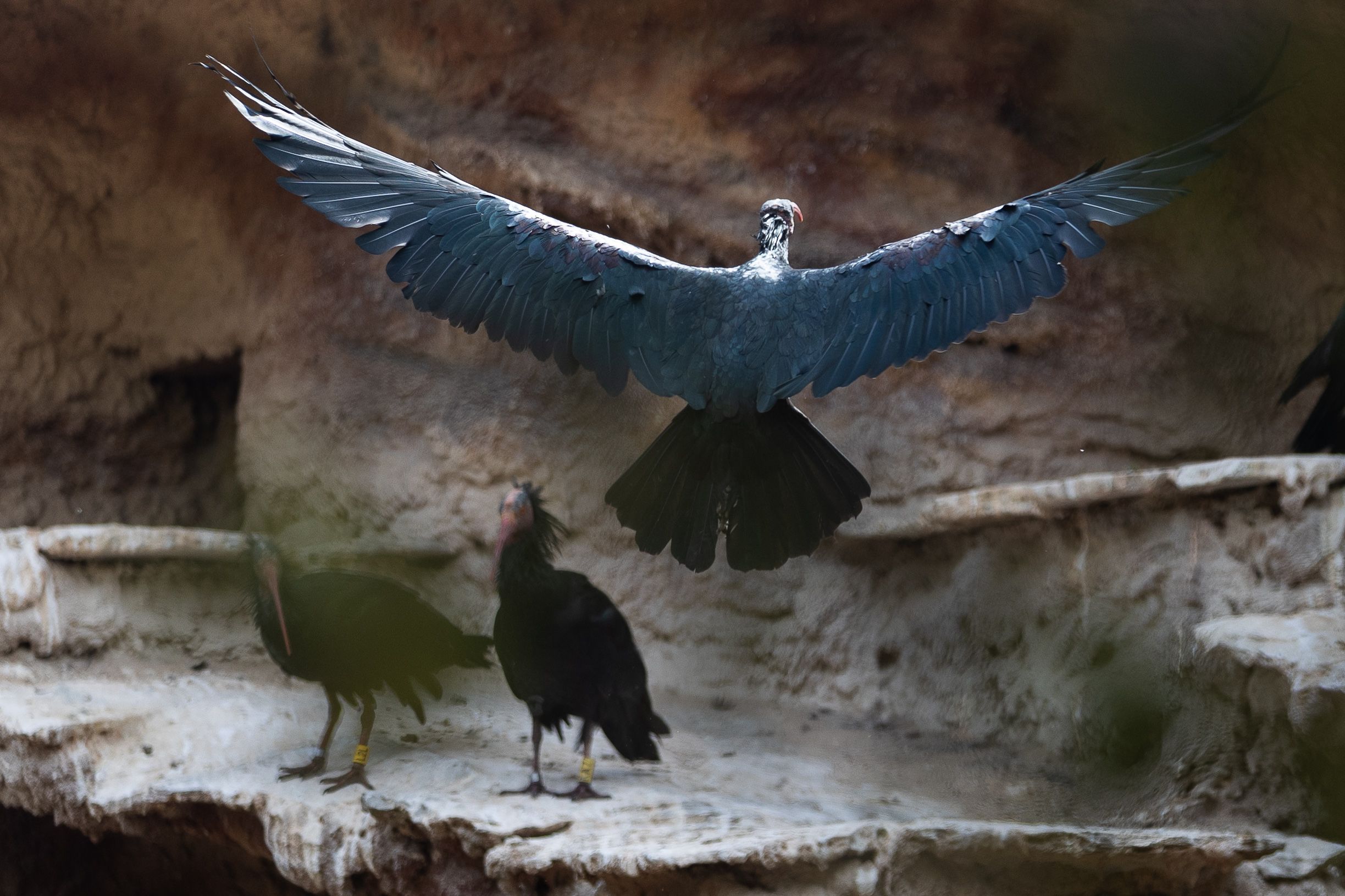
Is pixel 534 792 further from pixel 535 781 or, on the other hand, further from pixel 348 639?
pixel 348 639

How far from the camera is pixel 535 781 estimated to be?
10.9ft

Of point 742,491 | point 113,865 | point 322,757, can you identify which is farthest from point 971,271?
point 113,865

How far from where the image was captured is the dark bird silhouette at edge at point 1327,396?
3.59 m

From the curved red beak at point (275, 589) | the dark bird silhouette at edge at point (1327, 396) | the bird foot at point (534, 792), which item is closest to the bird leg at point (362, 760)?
the curved red beak at point (275, 589)

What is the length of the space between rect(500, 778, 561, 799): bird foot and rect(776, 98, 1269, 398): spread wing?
1152 millimetres

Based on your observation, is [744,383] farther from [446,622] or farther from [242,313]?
[242,313]

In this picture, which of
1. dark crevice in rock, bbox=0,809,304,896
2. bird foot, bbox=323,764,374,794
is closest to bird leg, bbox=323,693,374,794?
bird foot, bbox=323,764,374,794

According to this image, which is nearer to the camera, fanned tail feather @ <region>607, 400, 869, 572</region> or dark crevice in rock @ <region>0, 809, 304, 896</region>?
fanned tail feather @ <region>607, 400, 869, 572</region>

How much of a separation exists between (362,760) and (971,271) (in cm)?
193

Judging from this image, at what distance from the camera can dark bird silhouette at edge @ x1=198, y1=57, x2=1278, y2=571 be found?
295 cm

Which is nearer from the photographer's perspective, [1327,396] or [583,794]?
[583,794]

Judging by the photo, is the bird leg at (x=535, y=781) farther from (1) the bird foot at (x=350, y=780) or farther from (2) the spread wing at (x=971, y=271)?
(2) the spread wing at (x=971, y=271)

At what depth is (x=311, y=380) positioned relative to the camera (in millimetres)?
4668

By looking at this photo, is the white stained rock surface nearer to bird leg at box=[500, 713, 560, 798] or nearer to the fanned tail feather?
bird leg at box=[500, 713, 560, 798]
